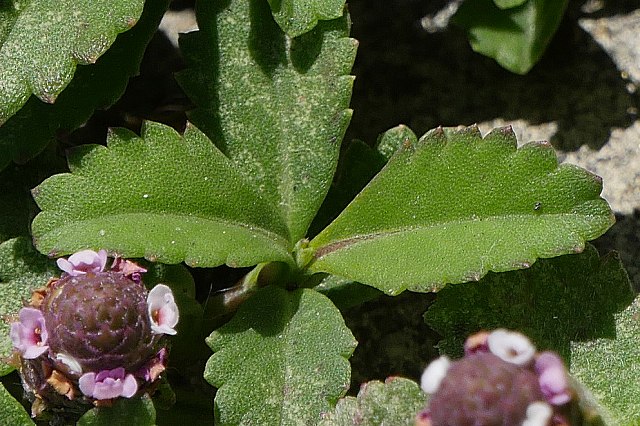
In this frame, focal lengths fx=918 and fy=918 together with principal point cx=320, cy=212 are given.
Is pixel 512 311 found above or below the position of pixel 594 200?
below

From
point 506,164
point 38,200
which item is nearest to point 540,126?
point 506,164

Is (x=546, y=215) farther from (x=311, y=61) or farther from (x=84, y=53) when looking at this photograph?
(x=84, y=53)

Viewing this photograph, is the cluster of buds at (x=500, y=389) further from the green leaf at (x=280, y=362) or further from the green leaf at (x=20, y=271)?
the green leaf at (x=20, y=271)

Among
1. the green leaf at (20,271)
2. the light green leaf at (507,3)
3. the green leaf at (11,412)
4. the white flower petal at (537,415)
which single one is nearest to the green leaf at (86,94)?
the green leaf at (20,271)

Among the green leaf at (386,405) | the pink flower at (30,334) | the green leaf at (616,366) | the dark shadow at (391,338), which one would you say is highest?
the pink flower at (30,334)

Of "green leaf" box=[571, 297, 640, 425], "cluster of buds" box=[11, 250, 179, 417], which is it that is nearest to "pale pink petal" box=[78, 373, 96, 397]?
"cluster of buds" box=[11, 250, 179, 417]

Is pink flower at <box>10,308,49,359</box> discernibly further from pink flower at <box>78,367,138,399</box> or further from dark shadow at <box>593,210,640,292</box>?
dark shadow at <box>593,210,640,292</box>

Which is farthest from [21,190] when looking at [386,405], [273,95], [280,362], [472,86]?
[472,86]
